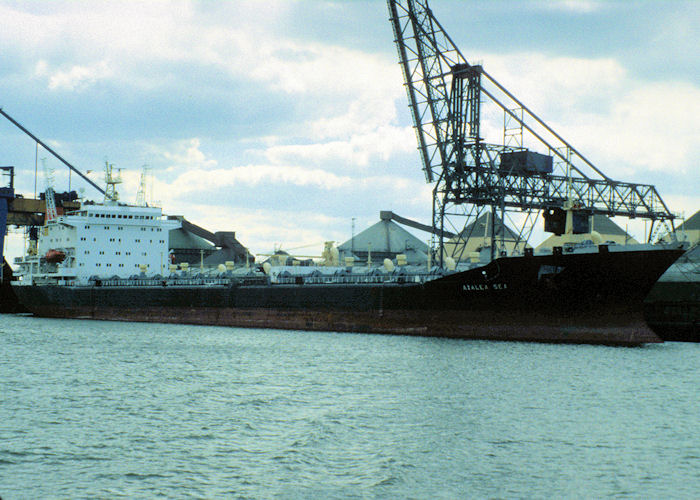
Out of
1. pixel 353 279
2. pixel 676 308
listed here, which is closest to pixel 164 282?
pixel 353 279

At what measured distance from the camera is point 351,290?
39594 mm

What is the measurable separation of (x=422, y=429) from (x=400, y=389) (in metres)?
4.89

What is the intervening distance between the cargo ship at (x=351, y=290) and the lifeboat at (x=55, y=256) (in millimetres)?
81

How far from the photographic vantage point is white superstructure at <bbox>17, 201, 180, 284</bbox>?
196 feet

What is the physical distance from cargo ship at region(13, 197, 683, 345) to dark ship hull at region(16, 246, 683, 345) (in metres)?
0.05

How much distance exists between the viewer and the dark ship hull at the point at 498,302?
30.7m

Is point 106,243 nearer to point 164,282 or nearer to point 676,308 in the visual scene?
point 164,282

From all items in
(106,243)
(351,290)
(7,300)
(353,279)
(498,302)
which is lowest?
(7,300)

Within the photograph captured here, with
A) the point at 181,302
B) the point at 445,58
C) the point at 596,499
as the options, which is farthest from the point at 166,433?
the point at 445,58

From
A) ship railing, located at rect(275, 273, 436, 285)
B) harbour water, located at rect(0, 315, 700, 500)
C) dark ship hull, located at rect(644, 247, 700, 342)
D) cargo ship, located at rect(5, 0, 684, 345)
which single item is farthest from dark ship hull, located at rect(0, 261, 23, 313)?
dark ship hull, located at rect(644, 247, 700, 342)

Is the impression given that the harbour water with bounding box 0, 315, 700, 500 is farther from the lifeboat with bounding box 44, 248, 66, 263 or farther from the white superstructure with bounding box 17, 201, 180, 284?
the lifeboat with bounding box 44, 248, 66, 263

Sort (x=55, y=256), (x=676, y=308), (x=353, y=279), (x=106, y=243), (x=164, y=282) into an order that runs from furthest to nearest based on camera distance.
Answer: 1. (x=106, y=243)
2. (x=55, y=256)
3. (x=164, y=282)
4. (x=353, y=279)
5. (x=676, y=308)

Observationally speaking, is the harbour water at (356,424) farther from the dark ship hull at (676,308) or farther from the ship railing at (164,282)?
the ship railing at (164,282)

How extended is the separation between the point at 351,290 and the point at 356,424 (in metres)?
22.2
